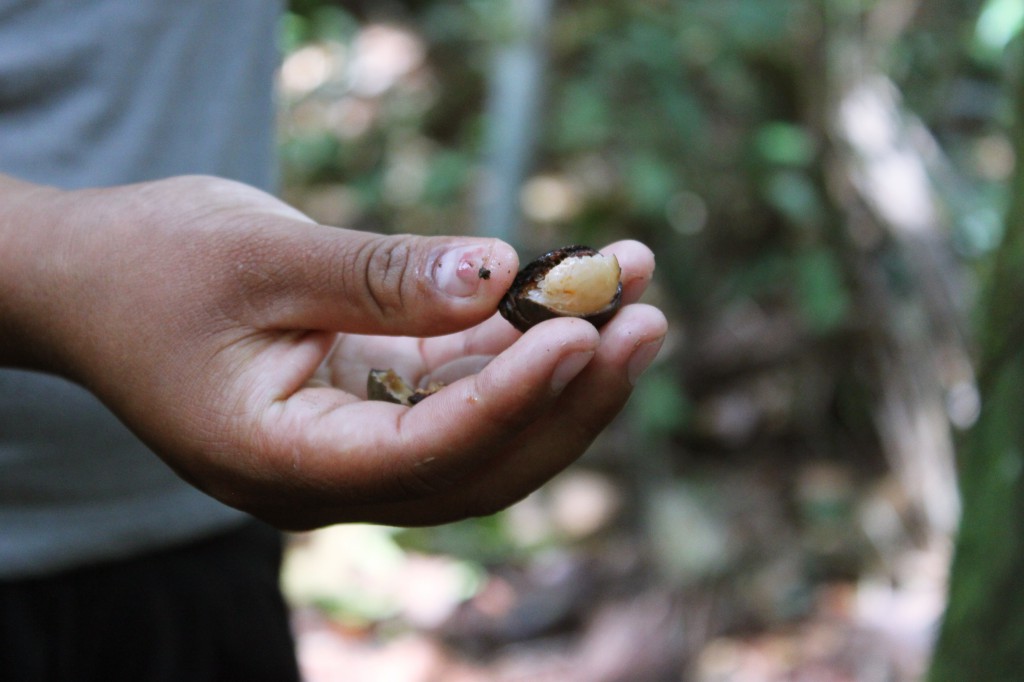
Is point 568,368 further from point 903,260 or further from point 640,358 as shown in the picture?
point 903,260

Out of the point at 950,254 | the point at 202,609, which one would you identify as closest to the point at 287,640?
the point at 202,609

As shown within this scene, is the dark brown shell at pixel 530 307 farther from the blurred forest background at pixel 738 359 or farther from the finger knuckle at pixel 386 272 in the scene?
the blurred forest background at pixel 738 359

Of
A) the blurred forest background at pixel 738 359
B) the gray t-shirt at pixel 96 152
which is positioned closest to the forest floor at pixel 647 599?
the blurred forest background at pixel 738 359

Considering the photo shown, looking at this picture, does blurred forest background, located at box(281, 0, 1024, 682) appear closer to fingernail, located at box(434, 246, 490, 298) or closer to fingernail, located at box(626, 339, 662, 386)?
fingernail, located at box(626, 339, 662, 386)

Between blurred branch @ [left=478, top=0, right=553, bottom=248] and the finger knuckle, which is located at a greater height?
blurred branch @ [left=478, top=0, right=553, bottom=248]

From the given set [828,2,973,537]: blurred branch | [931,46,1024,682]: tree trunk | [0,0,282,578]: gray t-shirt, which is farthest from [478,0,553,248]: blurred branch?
[931,46,1024,682]: tree trunk

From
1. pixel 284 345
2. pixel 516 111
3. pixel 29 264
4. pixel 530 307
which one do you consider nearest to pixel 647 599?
pixel 516 111
